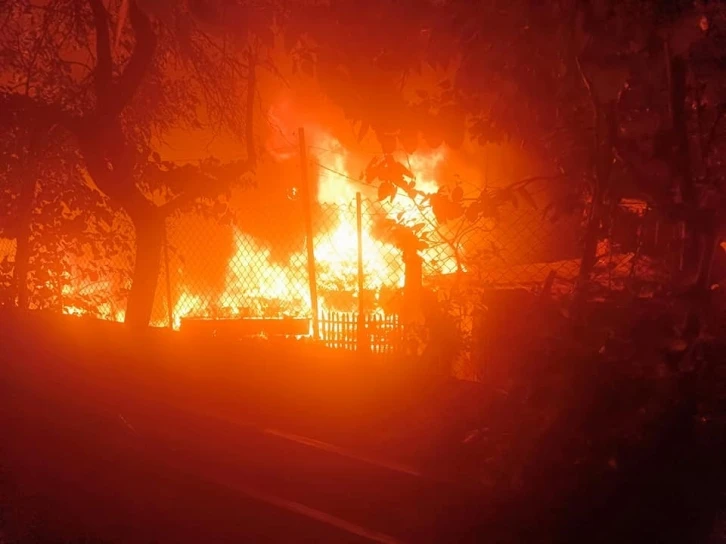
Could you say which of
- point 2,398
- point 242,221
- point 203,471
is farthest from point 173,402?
point 242,221

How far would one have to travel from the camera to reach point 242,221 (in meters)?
8.64

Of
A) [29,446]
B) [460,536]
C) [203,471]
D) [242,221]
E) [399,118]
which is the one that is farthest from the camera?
[242,221]

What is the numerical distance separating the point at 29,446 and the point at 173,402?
1.18 m

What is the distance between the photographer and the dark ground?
3496 millimetres

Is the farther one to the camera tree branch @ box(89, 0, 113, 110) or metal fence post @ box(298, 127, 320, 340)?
tree branch @ box(89, 0, 113, 110)

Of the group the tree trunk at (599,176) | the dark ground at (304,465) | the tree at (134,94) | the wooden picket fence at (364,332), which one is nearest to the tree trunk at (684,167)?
the tree trunk at (599,176)

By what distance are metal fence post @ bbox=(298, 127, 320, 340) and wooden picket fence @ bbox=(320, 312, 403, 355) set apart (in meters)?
0.11

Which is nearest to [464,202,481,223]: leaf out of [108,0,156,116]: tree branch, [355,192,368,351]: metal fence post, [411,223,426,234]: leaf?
[411,223,426,234]: leaf

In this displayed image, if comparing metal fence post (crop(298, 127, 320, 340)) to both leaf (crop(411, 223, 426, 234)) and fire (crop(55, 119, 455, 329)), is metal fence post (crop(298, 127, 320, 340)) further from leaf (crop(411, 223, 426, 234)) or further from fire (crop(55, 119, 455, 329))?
leaf (crop(411, 223, 426, 234))

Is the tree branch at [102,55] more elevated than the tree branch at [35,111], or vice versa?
the tree branch at [102,55]

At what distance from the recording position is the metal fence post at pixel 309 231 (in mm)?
6957

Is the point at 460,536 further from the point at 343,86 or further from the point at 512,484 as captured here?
the point at 343,86

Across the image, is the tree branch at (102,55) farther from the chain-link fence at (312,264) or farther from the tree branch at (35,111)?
the chain-link fence at (312,264)

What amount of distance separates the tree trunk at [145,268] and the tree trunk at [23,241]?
5.45 feet
